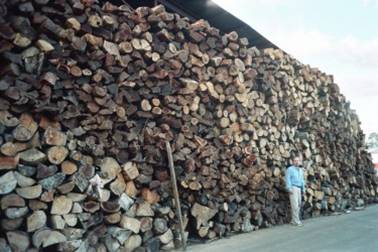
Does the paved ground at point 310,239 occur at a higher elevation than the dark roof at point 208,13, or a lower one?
lower

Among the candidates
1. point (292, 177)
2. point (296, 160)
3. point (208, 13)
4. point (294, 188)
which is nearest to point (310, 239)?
point (294, 188)

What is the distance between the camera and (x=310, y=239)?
6.35 meters

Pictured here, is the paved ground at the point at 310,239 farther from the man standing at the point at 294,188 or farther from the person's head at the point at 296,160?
the person's head at the point at 296,160

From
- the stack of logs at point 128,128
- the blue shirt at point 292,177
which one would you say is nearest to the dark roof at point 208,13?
the stack of logs at point 128,128

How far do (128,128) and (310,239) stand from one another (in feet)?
10.5

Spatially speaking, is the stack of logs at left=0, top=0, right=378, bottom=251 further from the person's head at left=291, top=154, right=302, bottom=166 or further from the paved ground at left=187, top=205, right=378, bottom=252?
the paved ground at left=187, top=205, right=378, bottom=252

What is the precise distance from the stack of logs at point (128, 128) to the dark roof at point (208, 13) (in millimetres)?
1022

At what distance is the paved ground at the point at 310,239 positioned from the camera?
569 cm

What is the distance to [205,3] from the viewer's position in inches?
322

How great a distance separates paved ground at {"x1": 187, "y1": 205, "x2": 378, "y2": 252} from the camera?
5688 millimetres

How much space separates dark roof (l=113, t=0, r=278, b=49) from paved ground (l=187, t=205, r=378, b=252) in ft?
13.6

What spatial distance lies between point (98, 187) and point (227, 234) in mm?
2579

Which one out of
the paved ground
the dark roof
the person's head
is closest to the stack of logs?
the person's head

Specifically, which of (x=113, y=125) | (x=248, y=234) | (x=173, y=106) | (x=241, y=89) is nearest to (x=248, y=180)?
(x=248, y=234)
